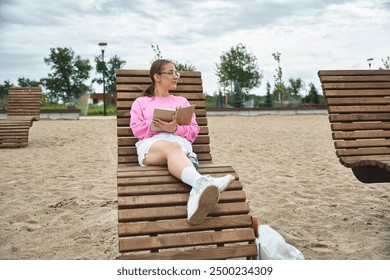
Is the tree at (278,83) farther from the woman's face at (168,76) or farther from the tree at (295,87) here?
the woman's face at (168,76)

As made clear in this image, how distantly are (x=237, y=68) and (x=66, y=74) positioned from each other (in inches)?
716

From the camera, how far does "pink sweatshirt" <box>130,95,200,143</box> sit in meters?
3.46

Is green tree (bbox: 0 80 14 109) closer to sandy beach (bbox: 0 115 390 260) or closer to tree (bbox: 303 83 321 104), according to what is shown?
sandy beach (bbox: 0 115 390 260)

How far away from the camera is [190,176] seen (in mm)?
2654

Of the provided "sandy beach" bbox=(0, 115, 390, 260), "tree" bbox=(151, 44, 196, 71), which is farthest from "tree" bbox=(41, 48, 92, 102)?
"sandy beach" bbox=(0, 115, 390, 260)

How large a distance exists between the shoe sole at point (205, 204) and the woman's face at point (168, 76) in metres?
1.47

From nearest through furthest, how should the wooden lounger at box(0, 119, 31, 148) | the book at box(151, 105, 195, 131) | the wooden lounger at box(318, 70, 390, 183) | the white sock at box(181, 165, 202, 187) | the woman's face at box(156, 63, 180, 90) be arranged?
1. the white sock at box(181, 165, 202, 187)
2. the book at box(151, 105, 195, 131)
3. the woman's face at box(156, 63, 180, 90)
4. the wooden lounger at box(318, 70, 390, 183)
5. the wooden lounger at box(0, 119, 31, 148)

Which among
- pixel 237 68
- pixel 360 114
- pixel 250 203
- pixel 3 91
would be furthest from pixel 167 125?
pixel 3 91

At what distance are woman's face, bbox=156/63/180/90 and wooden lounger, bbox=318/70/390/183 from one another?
63.2 inches

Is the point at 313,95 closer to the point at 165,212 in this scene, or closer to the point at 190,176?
the point at 190,176

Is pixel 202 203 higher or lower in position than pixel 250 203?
higher

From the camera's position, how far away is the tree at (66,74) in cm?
4219

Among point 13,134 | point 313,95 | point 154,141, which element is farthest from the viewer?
point 313,95
